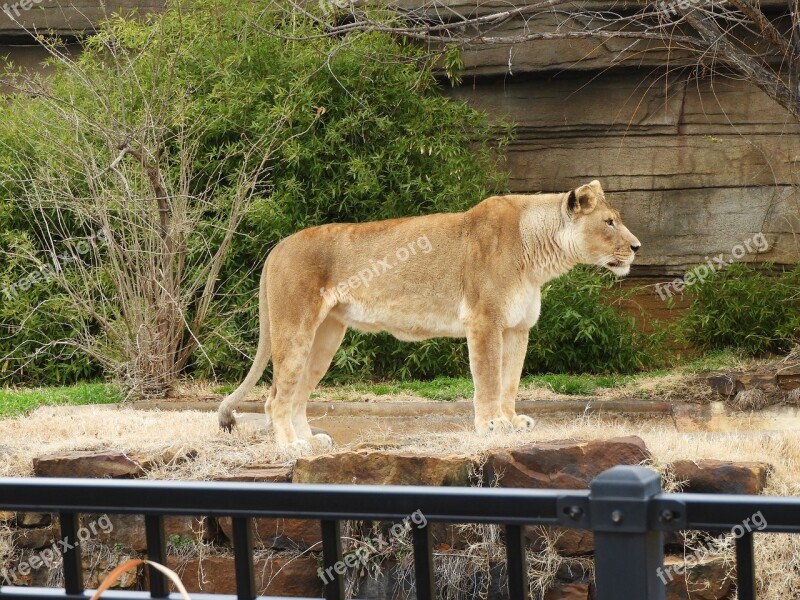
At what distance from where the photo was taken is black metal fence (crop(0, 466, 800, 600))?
168 cm

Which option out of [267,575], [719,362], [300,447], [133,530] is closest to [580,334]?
[719,362]

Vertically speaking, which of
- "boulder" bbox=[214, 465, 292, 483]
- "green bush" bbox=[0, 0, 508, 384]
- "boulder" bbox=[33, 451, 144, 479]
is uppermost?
"green bush" bbox=[0, 0, 508, 384]

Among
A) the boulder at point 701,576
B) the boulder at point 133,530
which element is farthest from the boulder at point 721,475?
the boulder at point 133,530

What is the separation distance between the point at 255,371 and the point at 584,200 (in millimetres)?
2370

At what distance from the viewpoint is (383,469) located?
212 inches

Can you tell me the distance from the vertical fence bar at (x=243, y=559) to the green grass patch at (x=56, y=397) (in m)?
6.24

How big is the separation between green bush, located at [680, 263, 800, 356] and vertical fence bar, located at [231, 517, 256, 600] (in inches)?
336

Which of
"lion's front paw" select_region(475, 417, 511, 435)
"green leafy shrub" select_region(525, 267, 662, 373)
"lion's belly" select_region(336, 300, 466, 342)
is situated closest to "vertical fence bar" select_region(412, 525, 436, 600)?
"lion's front paw" select_region(475, 417, 511, 435)

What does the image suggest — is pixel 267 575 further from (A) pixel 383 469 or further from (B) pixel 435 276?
(B) pixel 435 276

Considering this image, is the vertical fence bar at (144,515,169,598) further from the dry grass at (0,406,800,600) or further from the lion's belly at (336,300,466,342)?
the lion's belly at (336,300,466,342)

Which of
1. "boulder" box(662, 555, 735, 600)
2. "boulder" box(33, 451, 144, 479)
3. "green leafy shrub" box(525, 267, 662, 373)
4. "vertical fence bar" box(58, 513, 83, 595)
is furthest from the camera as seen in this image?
"green leafy shrub" box(525, 267, 662, 373)

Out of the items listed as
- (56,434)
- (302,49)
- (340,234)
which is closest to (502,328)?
(340,234)

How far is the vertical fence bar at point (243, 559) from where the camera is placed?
2.03m

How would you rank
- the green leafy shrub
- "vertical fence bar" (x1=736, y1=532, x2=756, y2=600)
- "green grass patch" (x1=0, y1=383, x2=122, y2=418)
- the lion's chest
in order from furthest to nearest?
the green leafy shrub
"green grass patch" (x1=0, y1=383, x2=122, y2=418)
the lion's chest
"vertical fence bar" (x1=736, y1=532, x2=756, y2=600)
